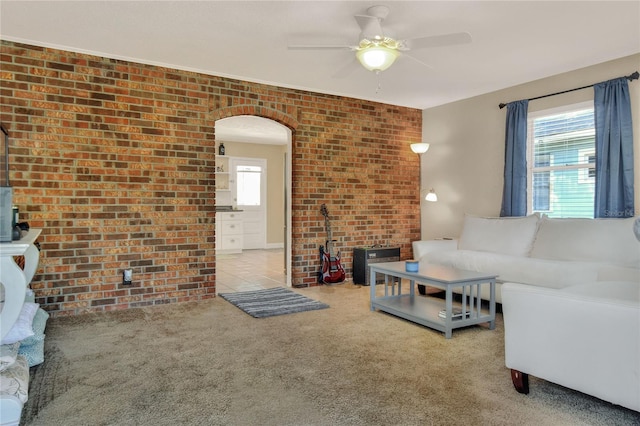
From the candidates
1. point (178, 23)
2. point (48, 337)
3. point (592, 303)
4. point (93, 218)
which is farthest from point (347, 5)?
point (48, 337)

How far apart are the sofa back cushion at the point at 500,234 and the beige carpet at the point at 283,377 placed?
1243mm

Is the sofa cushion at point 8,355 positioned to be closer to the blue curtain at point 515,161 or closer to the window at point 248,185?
the blue curtain at point 515,161

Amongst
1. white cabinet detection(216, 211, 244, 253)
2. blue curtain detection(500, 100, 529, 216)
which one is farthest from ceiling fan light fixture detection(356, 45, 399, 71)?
white cabinet detection(216, 211, 244, 253)

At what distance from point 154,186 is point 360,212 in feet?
8.75

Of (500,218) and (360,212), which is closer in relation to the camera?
(500,218)

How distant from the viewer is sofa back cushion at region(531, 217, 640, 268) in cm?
350

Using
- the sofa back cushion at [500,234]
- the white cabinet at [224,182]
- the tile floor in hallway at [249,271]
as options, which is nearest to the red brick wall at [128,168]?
the tile floor in hallway at [249,271]

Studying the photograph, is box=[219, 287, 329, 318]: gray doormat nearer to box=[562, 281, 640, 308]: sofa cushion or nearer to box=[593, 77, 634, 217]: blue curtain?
box=[562, 281, 640, 308]: sofa cushion

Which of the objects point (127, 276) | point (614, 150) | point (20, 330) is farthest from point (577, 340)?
point (127, 276)

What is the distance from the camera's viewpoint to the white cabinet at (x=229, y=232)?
8.82m

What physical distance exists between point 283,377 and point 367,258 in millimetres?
2945

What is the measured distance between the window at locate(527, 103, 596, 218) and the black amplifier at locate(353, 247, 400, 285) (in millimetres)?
1750

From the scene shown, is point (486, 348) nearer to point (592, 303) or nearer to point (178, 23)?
point (592, 303)

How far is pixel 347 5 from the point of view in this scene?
9.57 ft
